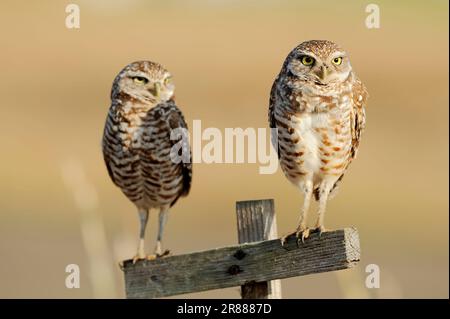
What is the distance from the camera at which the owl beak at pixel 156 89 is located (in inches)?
335

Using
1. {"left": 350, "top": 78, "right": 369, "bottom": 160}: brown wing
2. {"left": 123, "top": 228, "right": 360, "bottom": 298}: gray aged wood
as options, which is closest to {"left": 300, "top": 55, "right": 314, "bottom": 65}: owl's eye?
{"left": 350, "top": 78, "right": 369, "bottom": 160}: brown wing

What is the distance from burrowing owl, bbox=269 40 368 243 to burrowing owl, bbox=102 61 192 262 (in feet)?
2.61

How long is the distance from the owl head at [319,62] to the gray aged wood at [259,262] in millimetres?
1692

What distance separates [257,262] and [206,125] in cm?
1558

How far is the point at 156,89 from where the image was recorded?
8.54 meters

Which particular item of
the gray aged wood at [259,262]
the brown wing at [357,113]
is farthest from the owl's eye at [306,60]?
the gray aged wood at [259,262]

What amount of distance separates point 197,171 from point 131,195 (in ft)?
35.8

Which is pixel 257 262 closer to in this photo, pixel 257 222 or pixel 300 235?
pixel 257 222

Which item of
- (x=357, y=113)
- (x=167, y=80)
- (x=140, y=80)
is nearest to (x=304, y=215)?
(x=357, y=113)

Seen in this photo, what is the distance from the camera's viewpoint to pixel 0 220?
57.9ft

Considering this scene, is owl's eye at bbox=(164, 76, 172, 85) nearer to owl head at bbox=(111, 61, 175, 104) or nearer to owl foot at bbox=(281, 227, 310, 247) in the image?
owl head at bbox=(111, 61, 175, 104)

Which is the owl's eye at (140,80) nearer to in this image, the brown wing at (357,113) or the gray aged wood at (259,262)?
the brown wing at (357,113)

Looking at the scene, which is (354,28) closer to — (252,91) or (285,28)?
(285,28)

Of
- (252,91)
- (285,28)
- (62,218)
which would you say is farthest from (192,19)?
(62,218)
